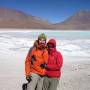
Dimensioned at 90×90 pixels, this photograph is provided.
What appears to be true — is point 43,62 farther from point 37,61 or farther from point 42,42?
point 42,42

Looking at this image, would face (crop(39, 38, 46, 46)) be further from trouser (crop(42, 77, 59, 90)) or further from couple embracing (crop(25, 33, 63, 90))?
trouser (crop(42, 77, 59, 90))

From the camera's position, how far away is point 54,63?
141 inches

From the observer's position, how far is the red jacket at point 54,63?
355 centimetres

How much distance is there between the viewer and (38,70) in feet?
11.7

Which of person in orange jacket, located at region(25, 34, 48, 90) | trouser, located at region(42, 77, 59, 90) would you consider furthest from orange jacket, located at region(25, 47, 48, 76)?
trouser, located at region(42, 77, 59, 90)

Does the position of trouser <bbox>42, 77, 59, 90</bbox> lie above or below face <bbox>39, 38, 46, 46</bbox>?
below

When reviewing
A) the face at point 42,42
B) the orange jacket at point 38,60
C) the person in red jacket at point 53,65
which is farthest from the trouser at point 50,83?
the face at point 42,42

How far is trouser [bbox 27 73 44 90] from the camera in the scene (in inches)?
141

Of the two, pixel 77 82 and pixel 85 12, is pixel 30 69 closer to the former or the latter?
pixel 77 82

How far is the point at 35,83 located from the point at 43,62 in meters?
0.27

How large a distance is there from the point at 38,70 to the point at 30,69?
0.32 feet

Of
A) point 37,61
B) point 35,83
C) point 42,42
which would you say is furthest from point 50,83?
point 42,42

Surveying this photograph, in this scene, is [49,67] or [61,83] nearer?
[49,67]

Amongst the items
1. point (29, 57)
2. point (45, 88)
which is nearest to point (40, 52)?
point (29, 57)
